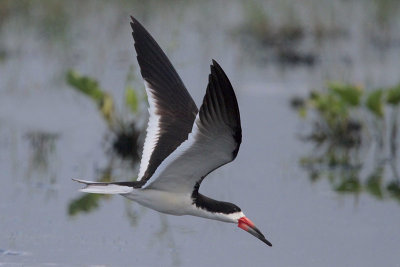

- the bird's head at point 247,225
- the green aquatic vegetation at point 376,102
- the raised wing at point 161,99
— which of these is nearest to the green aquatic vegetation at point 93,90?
the green aquatic vegetation at point 376,102

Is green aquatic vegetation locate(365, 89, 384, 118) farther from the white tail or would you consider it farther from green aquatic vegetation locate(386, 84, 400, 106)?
the white tail

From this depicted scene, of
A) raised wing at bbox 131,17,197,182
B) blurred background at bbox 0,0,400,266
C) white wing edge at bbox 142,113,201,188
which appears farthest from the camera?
blurred background at bbox 0,0,400,266

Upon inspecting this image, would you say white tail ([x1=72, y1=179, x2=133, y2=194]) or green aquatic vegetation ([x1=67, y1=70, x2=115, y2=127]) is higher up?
green aquatic vegetation ([x1=67, y1=70, x2=115, y2=127])

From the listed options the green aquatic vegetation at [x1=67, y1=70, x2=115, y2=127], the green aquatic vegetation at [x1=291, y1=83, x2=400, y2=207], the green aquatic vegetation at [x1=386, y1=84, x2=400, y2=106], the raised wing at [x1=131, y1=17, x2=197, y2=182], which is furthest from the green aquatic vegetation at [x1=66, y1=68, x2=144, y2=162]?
the raised wing at [x1=131, y1=17, x2=197, y2=182]

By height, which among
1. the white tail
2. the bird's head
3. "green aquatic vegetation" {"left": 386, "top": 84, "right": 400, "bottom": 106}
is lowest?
the bird's head

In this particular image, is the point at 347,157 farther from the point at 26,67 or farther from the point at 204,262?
A: the point at 26,67

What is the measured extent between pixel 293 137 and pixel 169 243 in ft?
12.9

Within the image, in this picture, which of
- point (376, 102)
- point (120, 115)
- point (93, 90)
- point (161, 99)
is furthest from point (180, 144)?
point (376, 102)

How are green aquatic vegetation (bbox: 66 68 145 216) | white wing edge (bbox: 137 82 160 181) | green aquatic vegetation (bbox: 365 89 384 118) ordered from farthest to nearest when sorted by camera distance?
1. green aquatic vegetation (bbox: 365 89 384 118)
2. green aquatic vegetation (bbox: 66 68 145 216)
3. white wing edge (bbox: 137 82 160 181)

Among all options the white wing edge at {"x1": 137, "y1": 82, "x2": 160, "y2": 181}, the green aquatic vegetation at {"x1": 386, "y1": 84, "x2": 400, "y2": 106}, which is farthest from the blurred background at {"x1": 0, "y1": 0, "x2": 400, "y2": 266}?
the white wing edge at {"x1": 137, "y1": 82, "x2": 160, "y2": 181}

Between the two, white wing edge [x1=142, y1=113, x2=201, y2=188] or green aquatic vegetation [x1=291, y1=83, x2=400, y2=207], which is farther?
green aquatic vegetation [x1=291, y1=83, x2=400, y2=207]

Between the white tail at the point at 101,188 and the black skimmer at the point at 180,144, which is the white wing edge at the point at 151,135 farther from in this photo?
the white tail at the point at 101,188

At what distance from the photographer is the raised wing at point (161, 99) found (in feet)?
23.6

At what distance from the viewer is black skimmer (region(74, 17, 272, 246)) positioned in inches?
236
